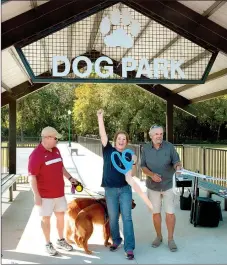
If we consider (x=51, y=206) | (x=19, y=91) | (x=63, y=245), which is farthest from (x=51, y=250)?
(x=19, y=91)

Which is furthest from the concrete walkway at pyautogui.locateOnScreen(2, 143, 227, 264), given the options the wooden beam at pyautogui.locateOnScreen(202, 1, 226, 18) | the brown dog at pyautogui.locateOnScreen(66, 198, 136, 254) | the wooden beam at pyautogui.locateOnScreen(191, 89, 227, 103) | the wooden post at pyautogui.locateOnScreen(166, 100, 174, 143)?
the wooden post at pyautogui.locateOnScreen(166, 100, 174, 143)

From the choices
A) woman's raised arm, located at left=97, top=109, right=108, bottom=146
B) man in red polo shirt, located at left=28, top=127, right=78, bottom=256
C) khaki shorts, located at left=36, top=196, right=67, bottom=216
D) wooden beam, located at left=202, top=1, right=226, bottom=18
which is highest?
wooden beam, located at left=202, top=1, right=226, bottom=18

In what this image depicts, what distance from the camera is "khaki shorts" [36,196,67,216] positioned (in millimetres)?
5414

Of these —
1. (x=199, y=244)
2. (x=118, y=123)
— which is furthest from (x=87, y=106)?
(x=199, y=244)

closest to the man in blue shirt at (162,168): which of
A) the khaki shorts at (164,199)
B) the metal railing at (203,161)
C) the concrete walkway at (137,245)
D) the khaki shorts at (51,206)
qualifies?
the khaki shorts at (164,199)

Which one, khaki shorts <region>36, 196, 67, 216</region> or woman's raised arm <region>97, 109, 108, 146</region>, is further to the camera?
khaki shorts <region>36, 196, 67, 216</region>

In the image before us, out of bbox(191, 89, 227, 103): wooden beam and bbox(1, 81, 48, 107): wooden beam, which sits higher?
bbox(1, 81, 48, 107): wooden beam

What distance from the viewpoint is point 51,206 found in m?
5.47

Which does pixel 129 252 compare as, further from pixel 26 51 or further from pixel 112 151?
pixel 26 51

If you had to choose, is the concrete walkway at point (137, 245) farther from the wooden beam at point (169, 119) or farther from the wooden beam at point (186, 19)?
the wooden beam at point (169, 119)

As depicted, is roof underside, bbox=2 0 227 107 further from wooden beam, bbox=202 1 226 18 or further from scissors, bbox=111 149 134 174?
scissors, bbox=111 149 134 174

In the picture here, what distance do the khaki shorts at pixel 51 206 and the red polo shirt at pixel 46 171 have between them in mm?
71

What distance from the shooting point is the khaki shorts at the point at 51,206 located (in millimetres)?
5414

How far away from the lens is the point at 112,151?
17.6 ft
